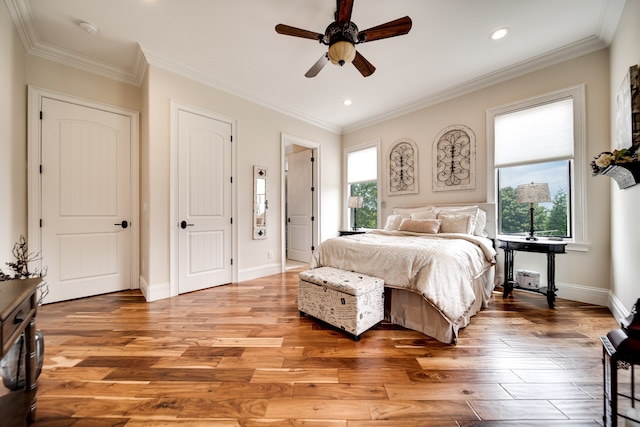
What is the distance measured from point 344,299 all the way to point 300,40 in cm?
265

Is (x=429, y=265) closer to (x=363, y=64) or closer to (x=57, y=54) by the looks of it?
(x=363, y=64)

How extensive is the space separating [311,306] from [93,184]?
2.99 meters

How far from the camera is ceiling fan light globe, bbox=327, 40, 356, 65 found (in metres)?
1.99

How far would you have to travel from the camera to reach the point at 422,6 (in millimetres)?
2131

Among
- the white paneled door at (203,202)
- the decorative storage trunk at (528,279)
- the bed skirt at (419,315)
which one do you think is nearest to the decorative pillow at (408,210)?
the decorative storage trunk at (528,279)

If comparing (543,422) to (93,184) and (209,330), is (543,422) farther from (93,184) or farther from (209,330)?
(93,184)

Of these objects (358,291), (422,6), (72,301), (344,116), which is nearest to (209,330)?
(358,291)

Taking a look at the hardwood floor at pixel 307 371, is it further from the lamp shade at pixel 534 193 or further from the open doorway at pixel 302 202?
the open doorway at pixel 302 202

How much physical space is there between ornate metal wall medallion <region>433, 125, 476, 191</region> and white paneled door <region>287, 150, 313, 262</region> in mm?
2310

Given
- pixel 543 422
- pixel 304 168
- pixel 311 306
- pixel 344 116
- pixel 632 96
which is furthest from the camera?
pixel 304 168

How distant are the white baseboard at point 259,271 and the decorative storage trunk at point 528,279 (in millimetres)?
3296

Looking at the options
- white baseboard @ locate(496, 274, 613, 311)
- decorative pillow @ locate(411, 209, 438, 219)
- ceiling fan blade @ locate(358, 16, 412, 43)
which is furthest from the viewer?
decorative pillow @ locate(411, 209, 438, 219)

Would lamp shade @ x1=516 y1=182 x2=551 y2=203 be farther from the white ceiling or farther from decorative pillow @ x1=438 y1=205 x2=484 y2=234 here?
the white ceiling

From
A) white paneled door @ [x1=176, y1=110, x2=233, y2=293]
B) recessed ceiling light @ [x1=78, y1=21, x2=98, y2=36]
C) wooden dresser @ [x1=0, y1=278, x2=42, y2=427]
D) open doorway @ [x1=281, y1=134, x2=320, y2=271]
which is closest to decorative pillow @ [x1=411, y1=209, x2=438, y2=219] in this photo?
open doorway @ [x1=281, y1=134, x2=320, y2=271]
